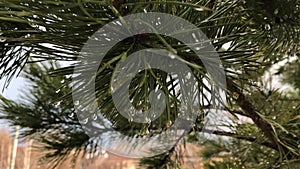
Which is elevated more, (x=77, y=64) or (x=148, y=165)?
(x=77, y=64)

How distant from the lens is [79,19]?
180 mm

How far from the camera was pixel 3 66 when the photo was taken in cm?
26

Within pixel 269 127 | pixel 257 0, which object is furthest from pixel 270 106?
pixel 257 0

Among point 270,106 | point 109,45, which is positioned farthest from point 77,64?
point 270,106

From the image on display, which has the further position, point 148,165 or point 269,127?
point 148,165

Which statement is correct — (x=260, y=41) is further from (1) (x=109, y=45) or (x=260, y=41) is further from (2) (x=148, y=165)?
(2) (x=148, y=165)

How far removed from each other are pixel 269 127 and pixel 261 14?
118mm

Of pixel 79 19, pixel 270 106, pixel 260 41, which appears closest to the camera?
pixel 79 19

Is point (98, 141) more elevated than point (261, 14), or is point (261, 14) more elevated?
point (261, 14)

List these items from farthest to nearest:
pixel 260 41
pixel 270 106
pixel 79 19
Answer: pixel 270 106
pixel 260 41
pixel 79 19

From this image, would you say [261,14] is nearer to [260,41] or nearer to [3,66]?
[260,41]

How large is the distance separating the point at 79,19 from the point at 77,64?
0.03m

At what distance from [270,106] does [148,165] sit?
7.5 inches

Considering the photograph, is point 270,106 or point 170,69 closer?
point 170,69
